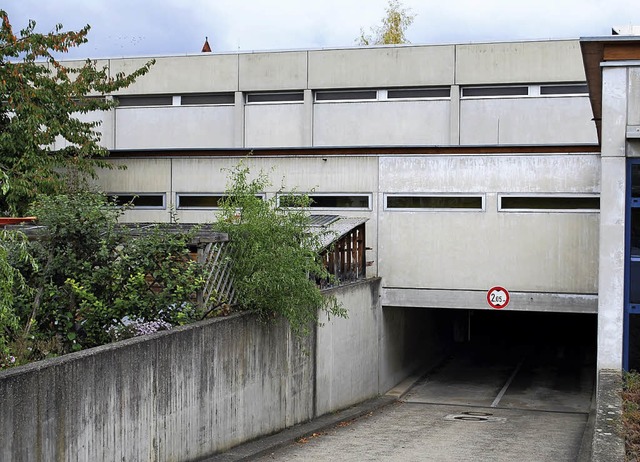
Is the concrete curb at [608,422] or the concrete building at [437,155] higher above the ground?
the concrete building at [437,155]

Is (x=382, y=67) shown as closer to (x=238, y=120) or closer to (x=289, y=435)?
(x=238, y=120)

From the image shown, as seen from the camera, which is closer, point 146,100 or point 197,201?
point 197,201

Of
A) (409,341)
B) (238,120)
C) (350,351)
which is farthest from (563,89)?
(350,351)

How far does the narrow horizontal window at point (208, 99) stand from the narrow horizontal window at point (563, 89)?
10.0 meters

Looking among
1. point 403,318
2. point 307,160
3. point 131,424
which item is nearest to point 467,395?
point 403,318

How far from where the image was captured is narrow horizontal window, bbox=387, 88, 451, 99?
95.7 ft

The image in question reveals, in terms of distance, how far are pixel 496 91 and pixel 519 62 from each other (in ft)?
3.62

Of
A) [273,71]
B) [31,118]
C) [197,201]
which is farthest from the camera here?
[273,71]

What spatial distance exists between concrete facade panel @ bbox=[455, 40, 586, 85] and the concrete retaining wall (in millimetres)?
14474

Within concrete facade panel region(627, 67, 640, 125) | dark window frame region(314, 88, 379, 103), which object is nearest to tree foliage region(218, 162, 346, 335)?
concrete facade panel region(627, 67, 640, 125)

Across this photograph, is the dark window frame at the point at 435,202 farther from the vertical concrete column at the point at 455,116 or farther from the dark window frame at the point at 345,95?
the dark window frame at the point at 345,95

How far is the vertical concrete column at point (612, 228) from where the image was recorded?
13844 mm

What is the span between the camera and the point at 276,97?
30.6m

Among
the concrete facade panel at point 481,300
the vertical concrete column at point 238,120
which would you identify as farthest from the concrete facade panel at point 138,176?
the vertical concrete column at point 238,120
